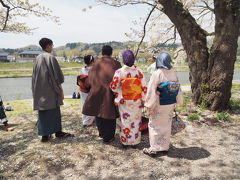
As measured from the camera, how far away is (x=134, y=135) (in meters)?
3.92

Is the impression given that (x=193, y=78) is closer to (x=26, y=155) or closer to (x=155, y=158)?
(x=155, y=158)

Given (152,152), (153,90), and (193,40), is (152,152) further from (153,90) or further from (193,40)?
(193,40)

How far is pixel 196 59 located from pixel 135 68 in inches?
123

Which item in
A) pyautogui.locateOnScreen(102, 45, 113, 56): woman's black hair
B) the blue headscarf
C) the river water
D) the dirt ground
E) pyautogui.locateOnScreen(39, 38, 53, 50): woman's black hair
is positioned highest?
pyautogui.locateOnScreen(39, 38, 53, 50): woman's black hair

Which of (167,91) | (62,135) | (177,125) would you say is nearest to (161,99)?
(167,91)

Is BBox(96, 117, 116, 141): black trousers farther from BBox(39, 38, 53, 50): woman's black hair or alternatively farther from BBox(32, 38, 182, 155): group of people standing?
BBox(39, 38, 53, 50): woman's black hair

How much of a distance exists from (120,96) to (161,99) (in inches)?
29.7

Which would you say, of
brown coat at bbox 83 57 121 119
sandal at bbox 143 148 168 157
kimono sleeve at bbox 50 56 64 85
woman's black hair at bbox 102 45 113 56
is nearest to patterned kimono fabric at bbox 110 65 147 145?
brown coat at bbox 83 57 121 119

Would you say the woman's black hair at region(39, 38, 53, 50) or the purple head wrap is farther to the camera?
the woman's black hair at region(39, 38, 53, 50)

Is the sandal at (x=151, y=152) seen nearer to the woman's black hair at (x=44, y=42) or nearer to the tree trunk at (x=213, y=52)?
the woman's black hair at (x=44, y=42)

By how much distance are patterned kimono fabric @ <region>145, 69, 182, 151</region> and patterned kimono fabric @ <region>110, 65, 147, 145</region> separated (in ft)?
1.09

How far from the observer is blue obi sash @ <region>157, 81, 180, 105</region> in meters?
3.37

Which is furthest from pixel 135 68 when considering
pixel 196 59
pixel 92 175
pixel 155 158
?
pixel 196 59

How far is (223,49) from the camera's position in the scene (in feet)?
18.3
